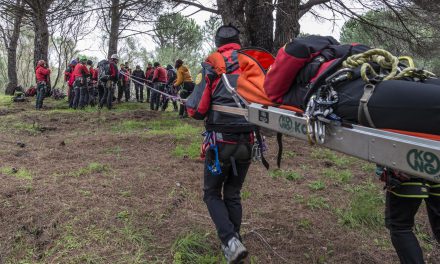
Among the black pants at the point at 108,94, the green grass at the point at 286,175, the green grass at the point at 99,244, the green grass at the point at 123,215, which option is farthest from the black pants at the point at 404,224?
the black pants at the point at 108,94

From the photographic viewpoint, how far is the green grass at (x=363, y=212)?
4.39m

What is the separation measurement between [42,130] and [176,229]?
22.6 ft

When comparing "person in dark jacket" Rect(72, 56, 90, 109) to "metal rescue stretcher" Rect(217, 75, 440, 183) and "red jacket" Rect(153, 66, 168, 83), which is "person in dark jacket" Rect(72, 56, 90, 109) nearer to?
"red jacket" Rect(153, 66, 168, 83)

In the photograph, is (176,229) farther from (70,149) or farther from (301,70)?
(70,149)

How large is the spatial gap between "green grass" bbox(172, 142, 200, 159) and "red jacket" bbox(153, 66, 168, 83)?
812 centimetres

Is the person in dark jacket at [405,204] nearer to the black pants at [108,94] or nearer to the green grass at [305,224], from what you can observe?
the green grass at [305,224]

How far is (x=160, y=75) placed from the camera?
49.6ft

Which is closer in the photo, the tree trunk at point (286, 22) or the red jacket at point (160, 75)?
the tree trunk at point (286, 22)

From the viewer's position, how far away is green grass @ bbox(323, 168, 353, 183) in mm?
5945

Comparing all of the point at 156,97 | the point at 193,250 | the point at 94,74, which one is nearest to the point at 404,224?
the point at 193,250

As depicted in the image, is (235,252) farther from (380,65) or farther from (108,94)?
(108,94)

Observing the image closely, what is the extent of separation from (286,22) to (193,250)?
242 inches

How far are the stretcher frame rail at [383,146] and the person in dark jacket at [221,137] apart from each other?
987mm

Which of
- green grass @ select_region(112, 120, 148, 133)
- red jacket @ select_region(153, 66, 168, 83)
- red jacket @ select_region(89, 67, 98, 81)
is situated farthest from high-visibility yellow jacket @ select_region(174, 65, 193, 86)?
red jacket @ select_region(89, 67, 98, 81)
